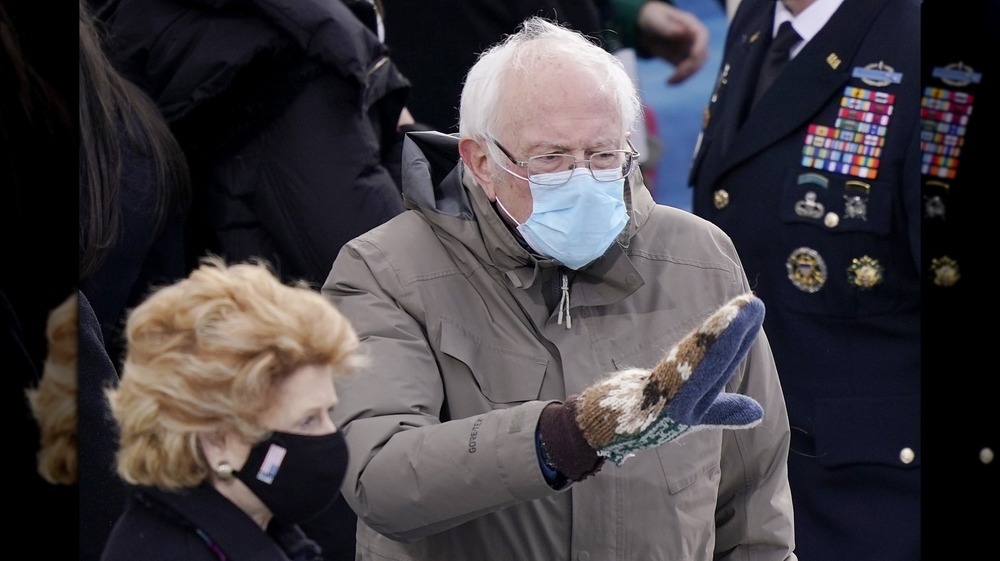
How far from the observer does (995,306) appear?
271cm

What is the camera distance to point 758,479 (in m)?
2.44

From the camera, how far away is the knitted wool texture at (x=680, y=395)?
180 cm

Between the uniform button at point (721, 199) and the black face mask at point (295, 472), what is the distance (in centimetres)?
154

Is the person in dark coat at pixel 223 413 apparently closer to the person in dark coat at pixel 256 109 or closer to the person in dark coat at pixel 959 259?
the person in dark coat at pixel 256 109

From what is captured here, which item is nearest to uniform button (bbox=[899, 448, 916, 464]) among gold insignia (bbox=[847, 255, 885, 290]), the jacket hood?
gold insignia (bbox=[847, 255, 885, 290])

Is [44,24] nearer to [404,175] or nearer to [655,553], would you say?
[404,175]

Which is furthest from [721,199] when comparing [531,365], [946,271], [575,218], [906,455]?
[531,365]

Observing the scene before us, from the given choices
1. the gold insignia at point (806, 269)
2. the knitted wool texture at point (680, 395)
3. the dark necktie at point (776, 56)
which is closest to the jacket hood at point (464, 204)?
the knitted wool texture at point (680, 395)

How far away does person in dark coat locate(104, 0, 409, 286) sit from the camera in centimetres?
249

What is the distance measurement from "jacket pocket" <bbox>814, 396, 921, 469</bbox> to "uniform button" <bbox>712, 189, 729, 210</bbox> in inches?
20.0

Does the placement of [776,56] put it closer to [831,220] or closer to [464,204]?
[831,220]

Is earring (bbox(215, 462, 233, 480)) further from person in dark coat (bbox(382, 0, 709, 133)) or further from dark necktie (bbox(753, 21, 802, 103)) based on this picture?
dark necktie (bbox(753, 21, 802, 103))

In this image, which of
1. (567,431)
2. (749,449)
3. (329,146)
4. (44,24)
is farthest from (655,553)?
(44,24)

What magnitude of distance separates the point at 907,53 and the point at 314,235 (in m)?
1.34
